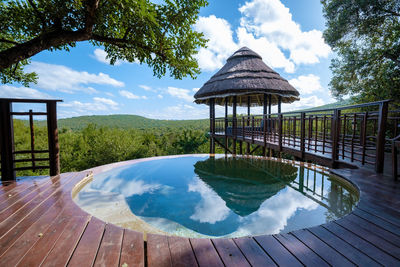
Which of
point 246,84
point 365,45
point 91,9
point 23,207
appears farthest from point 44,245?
point 365,45

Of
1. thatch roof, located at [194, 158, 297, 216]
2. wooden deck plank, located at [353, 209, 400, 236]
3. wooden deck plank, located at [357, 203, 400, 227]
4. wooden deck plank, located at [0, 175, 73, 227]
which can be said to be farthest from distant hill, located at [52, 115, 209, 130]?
wooden deck plank, located at [353, 209, 400, 236]

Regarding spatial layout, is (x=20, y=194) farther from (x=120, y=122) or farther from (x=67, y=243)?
(x=120, y=122)

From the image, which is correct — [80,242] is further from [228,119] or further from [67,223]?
[228,119]

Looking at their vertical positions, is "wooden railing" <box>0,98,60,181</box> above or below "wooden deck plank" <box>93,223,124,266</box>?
above

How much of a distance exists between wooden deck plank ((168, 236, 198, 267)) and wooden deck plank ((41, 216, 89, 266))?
0.73 metres

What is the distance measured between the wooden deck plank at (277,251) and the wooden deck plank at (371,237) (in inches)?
27.1

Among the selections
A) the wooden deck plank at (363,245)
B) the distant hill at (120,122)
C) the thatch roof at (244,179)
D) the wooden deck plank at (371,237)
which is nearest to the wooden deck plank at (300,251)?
the wooden deck plank at (363,245)

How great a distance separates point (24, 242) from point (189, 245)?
1.35 meters

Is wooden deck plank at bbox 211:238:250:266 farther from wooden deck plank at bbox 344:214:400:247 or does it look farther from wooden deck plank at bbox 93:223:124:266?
wooden deck plank at bbox 344:214:400:247

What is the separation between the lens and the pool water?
3.03 meters

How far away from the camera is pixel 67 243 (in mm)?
1421

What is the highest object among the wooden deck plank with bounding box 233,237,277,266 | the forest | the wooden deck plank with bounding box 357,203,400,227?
the wooden deck plank with bounding box 357,203,400,227

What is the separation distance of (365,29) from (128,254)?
1088 centimetres

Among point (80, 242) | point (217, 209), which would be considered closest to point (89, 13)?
point (80, 242)
